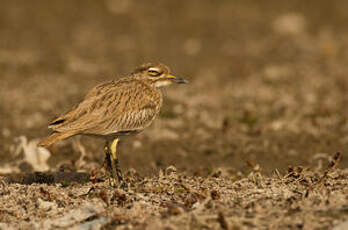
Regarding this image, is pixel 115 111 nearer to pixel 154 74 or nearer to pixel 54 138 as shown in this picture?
pixel 54 138

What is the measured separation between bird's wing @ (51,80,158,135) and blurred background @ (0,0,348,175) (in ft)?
3.55

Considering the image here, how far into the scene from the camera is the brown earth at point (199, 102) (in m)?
4.80

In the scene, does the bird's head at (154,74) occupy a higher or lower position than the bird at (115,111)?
higher

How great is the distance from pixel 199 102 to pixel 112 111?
5306 millimetres

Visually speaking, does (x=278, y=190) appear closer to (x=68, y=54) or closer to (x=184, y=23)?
(x=68, y=54)

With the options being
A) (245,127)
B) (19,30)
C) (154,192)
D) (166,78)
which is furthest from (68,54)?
(154,192)

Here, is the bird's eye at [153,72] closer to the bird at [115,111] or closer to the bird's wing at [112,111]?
the bird at [115,111]

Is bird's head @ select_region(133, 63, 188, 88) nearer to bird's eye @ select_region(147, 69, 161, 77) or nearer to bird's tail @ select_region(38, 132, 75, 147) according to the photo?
bird's eye @ select_region(147, 69, 161, 77)

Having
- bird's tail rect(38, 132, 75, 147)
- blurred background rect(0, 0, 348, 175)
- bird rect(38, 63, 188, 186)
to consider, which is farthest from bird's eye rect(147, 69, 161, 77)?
bird's tail rect(38, 132, 75, 147)

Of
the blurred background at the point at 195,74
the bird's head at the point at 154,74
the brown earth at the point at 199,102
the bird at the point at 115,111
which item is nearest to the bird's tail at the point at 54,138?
the bird at the point at 115,111

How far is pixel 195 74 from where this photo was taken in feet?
45.0

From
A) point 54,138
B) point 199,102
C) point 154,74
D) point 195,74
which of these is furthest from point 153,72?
point 195,74

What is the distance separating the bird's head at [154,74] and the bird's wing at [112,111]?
0.57 ft

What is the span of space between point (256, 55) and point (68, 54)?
4439 mm
